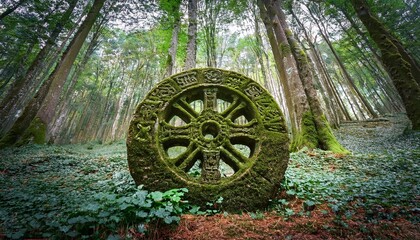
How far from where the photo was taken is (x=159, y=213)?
84.7 inches

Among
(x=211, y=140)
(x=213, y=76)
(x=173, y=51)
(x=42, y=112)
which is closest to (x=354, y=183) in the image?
(x=211, y=140)

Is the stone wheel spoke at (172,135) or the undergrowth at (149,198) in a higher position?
the stone wheel spoke at (172,135)

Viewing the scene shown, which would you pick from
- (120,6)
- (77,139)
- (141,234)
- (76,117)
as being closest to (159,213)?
(141,234)

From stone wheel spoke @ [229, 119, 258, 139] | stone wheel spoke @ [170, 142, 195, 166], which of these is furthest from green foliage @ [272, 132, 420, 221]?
stone wheel spoke @ [170, 142, 195, 166]

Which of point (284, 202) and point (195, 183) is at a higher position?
point (195, 183)

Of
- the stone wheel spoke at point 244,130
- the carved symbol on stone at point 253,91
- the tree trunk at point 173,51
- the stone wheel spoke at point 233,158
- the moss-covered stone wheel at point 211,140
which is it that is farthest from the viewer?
the tree trunk at point 173,51

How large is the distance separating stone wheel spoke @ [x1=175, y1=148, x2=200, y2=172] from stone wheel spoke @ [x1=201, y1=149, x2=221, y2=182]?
0.42ft

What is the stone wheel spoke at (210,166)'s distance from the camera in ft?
10.0

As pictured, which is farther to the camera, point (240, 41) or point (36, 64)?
point (240, 41)

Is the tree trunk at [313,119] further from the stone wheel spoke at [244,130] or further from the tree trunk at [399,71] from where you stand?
the stone wheel spoke at [244,130]

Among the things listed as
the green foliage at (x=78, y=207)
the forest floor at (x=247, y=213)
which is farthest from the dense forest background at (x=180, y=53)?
the green foliage at (x=78, y=207)

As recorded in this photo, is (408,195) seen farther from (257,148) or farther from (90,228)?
(90,228)

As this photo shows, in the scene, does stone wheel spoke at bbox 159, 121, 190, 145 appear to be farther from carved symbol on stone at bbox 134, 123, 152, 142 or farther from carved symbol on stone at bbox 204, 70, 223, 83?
carved symbol on stone at bbox 204, 70, 223, 83

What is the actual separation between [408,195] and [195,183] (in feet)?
9.50
